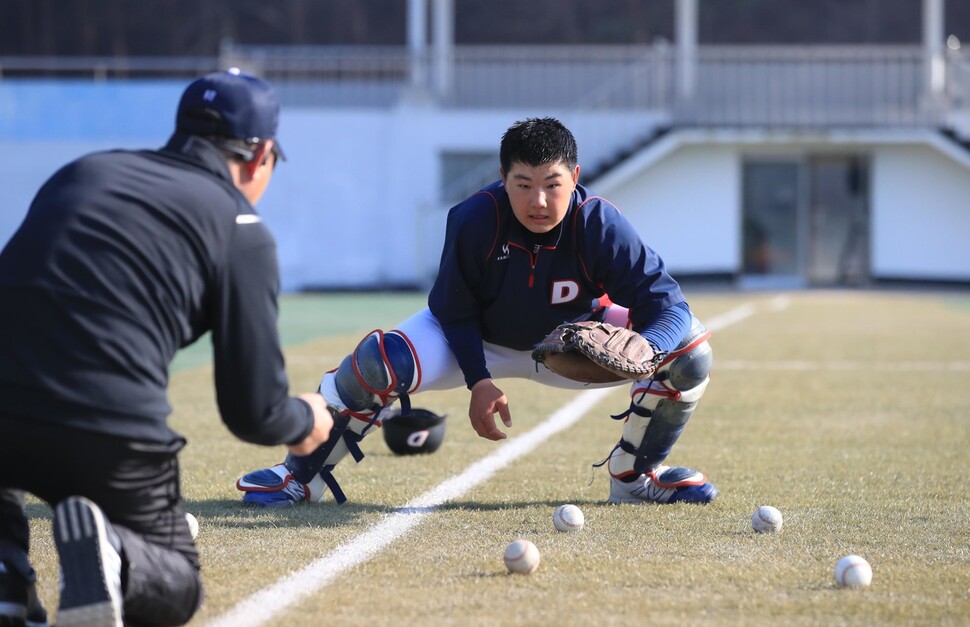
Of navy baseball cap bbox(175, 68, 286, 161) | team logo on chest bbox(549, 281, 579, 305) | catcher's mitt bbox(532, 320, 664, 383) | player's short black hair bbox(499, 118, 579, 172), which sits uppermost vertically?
navy baseball cap bbox(175, 68, 286, 161)

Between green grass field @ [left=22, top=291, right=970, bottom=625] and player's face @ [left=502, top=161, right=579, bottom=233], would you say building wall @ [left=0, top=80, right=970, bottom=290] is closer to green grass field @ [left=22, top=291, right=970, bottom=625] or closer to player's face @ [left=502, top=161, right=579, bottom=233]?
green grass field @ [left=22, top=291, right=970, bottom=625]

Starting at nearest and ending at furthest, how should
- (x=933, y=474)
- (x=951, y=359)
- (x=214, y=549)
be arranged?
(x=214, y=549), (x=933, y=474), (x=951, y=359)

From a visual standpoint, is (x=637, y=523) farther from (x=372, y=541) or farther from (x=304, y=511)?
(x=304, y=511)

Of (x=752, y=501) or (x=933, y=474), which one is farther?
(x=933, y=474)

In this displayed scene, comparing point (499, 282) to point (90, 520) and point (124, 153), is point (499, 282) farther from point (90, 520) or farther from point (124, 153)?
point (90, 520)

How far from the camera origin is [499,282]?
5746mm

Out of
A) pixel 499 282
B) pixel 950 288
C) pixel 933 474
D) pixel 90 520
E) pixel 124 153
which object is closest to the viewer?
pixel 90 520

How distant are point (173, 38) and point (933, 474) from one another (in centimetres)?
4845

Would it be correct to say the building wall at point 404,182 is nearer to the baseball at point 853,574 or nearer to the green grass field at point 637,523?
the green grass field at point 637,523

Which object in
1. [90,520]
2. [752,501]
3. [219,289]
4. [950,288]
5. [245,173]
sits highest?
[245,173]

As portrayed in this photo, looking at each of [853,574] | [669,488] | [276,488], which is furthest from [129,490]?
[669,488]

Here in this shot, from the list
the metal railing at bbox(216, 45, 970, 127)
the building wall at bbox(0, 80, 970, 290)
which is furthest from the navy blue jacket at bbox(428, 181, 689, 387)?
the metal railing at bbox(216, 45, 970, 127)

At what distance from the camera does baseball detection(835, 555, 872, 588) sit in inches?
168

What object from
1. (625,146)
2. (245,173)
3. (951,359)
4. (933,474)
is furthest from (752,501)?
(625,146)
